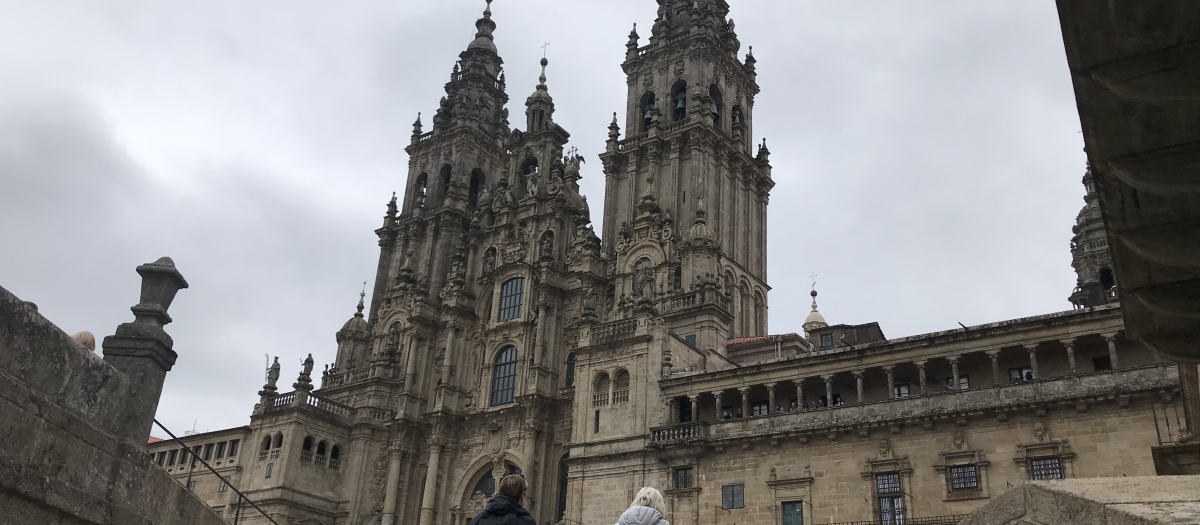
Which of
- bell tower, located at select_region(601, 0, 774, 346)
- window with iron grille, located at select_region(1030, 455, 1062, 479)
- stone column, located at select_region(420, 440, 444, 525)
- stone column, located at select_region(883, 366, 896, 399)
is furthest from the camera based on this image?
stone column, located at select_region(420, 440, 444, 525)

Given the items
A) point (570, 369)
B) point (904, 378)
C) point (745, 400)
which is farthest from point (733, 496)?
point (570, 369)

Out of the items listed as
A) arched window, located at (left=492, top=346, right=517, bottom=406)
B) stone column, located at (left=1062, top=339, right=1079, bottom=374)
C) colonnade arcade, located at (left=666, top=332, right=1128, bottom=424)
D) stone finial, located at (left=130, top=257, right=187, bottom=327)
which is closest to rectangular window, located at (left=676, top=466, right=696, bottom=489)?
colonnade arcade, located at (left=666, top=332, right=1128, bottom=424)

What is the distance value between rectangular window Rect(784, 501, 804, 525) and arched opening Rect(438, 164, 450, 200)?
1583 inches

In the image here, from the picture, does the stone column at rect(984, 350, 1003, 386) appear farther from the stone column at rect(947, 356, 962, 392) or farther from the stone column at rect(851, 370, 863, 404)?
the stone column at rect(851, 370, 863, 404)

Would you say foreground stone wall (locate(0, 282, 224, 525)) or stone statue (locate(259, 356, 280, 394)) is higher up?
stone statue (locate(259, 356, 280, 394))

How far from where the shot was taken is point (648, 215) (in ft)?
162

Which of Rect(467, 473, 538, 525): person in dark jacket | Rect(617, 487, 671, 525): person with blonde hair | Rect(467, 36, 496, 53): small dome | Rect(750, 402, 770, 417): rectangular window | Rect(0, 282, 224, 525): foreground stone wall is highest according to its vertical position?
Rect(467, 36, 496, 53): small dome

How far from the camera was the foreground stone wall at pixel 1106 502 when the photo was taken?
5527 millimetres

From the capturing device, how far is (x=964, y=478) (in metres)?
30.1

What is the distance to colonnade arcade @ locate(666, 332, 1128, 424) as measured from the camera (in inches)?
1195

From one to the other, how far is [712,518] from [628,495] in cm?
411

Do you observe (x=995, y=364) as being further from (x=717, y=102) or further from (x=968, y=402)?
(x=717, y=102)

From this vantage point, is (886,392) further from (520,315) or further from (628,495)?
(520,315)

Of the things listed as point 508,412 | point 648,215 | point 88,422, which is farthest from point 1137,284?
point 508,412
